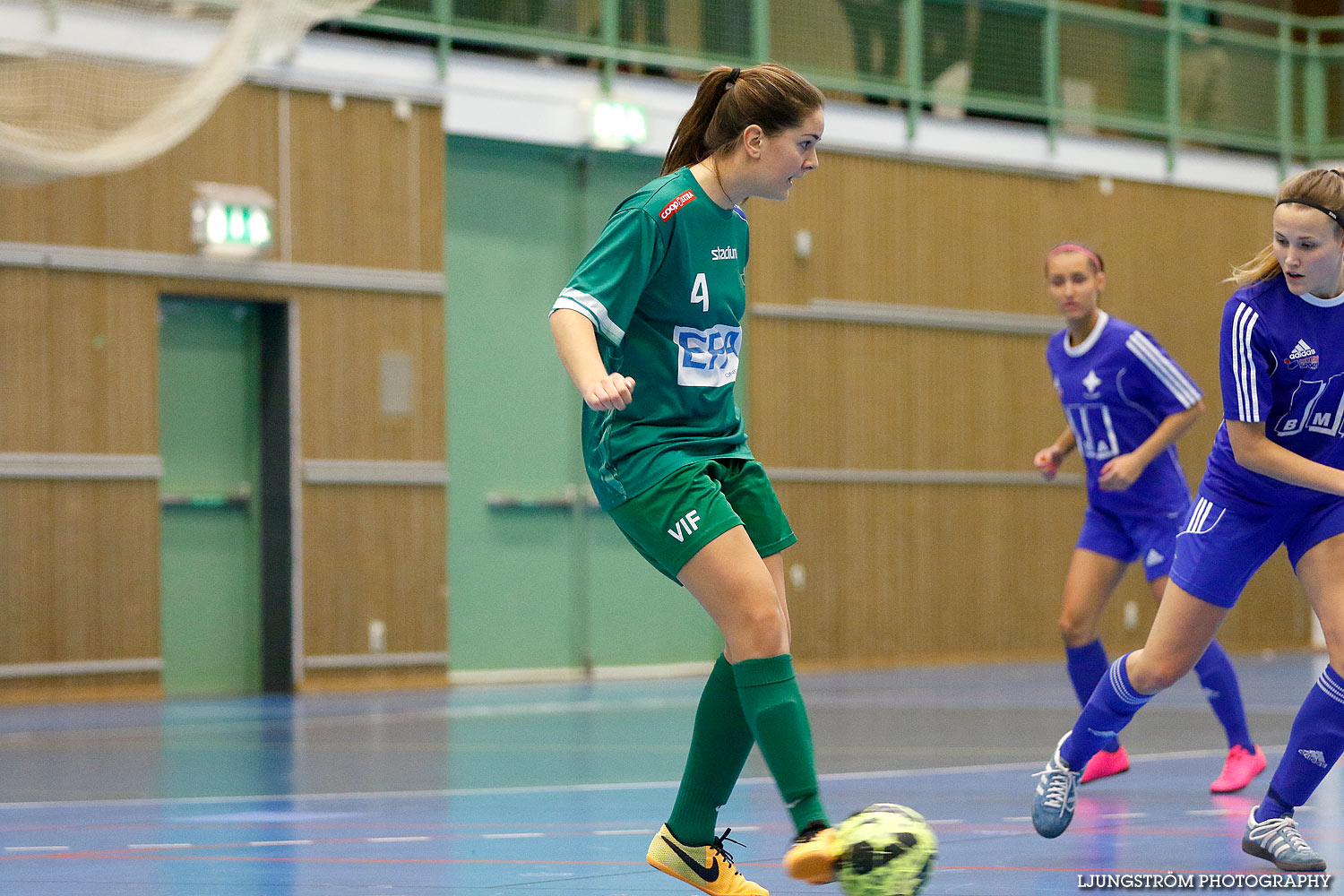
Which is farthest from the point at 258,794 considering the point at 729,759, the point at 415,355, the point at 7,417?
the point at 415,355

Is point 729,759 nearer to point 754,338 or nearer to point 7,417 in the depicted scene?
point 7,417

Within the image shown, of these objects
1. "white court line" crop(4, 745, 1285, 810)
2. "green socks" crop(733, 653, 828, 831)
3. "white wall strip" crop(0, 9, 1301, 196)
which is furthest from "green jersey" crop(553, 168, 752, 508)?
"white wall strip" crop(0, 9, 1301, 196)

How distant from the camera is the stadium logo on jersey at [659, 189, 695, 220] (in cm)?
357

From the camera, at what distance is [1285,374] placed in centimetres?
413

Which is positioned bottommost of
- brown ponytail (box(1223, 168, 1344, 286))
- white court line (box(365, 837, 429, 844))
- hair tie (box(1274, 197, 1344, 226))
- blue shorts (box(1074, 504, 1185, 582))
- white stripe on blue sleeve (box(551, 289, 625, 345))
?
white court line (box(365, 837, 429, 844))

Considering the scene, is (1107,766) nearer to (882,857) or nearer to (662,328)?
(882,857)

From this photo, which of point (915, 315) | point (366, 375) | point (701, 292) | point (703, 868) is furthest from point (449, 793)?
point (915, 315)

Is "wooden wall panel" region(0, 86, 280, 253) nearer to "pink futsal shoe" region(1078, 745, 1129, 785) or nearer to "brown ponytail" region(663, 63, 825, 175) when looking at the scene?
"pink futsal shoe" region(1078, 745, 1129, 785)

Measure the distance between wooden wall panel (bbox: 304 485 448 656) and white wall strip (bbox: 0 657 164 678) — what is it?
1.16 meters

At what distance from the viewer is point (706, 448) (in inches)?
143

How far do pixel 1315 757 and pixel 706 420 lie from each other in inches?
70.9

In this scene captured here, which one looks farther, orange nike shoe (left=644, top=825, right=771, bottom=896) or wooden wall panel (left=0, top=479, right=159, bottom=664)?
wooden wall panel (left=0, top=479, right=159, bottom=664)

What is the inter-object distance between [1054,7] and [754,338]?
490cm

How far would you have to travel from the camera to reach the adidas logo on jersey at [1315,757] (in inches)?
162
